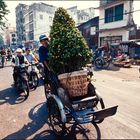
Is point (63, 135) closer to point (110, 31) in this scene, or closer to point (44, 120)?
point (44, 120)

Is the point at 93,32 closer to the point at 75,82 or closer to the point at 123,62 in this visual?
the point at 123,62

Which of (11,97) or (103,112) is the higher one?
(103,112)

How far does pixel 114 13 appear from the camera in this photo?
25.6 meters

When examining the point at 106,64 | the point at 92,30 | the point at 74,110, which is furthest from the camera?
the point at 92,30

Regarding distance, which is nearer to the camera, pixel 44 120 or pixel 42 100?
pixel 44 120

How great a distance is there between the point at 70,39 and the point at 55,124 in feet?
6.27

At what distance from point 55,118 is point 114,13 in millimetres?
23422

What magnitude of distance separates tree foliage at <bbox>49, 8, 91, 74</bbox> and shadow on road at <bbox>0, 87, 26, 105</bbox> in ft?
10.3

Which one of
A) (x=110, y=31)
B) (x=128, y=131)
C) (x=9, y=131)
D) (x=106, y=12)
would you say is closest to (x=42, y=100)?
(x=9, y=131)

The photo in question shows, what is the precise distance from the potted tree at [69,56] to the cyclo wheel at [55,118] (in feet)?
1.69

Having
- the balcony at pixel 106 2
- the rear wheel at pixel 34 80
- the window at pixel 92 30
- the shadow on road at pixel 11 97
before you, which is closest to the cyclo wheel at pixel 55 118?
the shadow on road at pixel 11 97

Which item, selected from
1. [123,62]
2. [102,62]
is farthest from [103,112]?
[123,62]

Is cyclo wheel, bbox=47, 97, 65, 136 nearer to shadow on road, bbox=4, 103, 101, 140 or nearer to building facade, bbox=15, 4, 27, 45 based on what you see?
shadow on road, bbox=4, 103, 101, 140

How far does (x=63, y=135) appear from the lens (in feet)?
13.6
